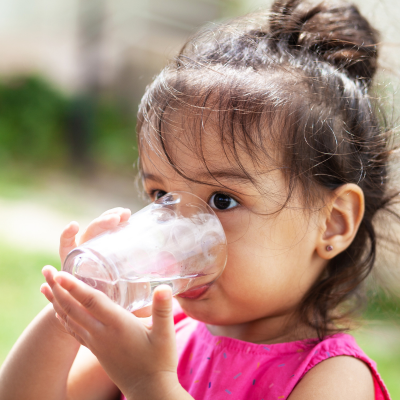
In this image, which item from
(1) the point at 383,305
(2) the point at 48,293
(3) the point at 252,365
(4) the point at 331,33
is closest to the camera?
(2) the point at 48,293

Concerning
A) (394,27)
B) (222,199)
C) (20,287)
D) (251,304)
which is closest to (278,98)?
(222,199)

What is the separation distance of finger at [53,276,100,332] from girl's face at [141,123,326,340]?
1.09ft

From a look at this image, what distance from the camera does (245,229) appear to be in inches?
44.4

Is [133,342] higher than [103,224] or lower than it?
lower

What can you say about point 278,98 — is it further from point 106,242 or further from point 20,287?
point 20,287

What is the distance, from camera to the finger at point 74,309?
0.87m

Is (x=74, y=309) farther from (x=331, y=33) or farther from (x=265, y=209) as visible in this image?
(x=331, y=33)

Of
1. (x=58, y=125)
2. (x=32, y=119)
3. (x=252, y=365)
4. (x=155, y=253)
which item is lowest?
(x=58, y=125)

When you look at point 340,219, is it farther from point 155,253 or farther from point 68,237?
point 68,237

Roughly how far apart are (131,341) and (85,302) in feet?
0.37

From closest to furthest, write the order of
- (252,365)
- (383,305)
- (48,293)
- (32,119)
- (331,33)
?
(48,293)
(252,365)
(331,33)
(383,305)
(32,119)

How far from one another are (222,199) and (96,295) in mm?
392

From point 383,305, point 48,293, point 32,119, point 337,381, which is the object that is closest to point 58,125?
point 32,119

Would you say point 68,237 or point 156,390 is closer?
point 156,390
